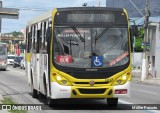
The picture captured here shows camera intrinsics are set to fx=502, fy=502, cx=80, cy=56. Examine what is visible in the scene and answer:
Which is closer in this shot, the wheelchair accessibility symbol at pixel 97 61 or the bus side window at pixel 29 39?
the wheelchair accessibility symbol at pixel 97 61

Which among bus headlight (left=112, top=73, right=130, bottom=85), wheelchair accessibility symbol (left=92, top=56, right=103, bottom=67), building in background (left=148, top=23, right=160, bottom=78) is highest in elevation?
wheelchair accessibility symbol (left=92, top=56, right=103, bottom=67)

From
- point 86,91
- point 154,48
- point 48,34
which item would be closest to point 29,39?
point 48,34

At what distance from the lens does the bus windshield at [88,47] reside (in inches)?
582

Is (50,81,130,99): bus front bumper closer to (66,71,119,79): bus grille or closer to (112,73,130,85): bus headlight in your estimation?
(112,73,130,85): bus headlight

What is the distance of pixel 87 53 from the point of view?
48.6 ft

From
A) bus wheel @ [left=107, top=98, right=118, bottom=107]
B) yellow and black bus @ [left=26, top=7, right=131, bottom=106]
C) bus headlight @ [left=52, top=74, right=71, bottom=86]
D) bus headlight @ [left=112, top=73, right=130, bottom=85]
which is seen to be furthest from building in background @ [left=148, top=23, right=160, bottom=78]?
bus headlight @ [left=52, top=74, right=71, bottom=86]

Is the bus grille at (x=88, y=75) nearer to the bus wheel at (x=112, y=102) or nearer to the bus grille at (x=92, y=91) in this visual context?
the bus grille at (x=92, y=91)

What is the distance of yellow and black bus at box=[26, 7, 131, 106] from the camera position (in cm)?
1463

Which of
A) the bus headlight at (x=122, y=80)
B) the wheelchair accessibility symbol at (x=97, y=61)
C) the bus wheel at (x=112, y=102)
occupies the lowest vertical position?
the bus wheel at (x=112, y=102)

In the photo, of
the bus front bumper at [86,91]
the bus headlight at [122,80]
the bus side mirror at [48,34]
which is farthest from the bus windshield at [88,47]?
the bus front bumper at [86,91]

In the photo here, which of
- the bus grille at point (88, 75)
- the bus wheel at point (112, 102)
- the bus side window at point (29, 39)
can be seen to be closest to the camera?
the bus grille at point (88, 75)

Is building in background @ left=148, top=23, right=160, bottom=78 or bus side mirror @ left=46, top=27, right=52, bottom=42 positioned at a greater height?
bus side mirror @ left=46, top=27, right=52, bottom=42

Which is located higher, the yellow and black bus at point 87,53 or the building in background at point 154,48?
the yellow and black bus at point 87,53

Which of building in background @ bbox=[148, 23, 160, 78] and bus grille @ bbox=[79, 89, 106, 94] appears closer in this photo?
bus grille @ bbox=[79, 89, 106, 94]
